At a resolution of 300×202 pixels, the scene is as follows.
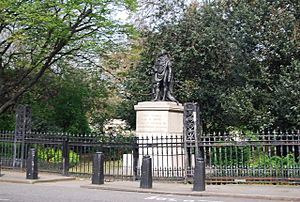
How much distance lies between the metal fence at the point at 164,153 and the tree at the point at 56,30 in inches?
220

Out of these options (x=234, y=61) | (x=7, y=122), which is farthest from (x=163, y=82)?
(x=7, y=122)

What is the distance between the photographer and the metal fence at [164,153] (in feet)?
43.6

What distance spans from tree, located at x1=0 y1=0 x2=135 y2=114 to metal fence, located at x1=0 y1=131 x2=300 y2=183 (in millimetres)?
5576

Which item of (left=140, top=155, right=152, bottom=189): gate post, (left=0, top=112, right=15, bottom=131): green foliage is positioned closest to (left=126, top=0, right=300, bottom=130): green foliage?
(left=0, top=112, right=15, bottom=131): green foliage

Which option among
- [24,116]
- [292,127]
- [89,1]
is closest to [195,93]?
[292,127]

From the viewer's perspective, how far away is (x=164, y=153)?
614 inches

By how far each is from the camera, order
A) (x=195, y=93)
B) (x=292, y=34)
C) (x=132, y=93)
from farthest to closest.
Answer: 1. (x=132, y=93)
2. (x=195, y=93)
3. (x=292, y=34)

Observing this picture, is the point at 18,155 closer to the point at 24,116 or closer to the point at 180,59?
the point at 24,116

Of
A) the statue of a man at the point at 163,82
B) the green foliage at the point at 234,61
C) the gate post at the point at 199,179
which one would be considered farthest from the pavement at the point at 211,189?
the green foliage at the point at 234,61

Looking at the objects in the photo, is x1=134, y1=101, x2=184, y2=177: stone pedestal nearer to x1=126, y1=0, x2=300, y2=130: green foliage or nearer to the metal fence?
the metal fence

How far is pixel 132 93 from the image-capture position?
25.6 m

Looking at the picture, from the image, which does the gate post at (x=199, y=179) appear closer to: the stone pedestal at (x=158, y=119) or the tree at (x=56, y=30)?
the stone pedestal at (x=158, y=119)

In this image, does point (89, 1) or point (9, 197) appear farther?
point (89, 1)

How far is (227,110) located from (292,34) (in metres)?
5.13
